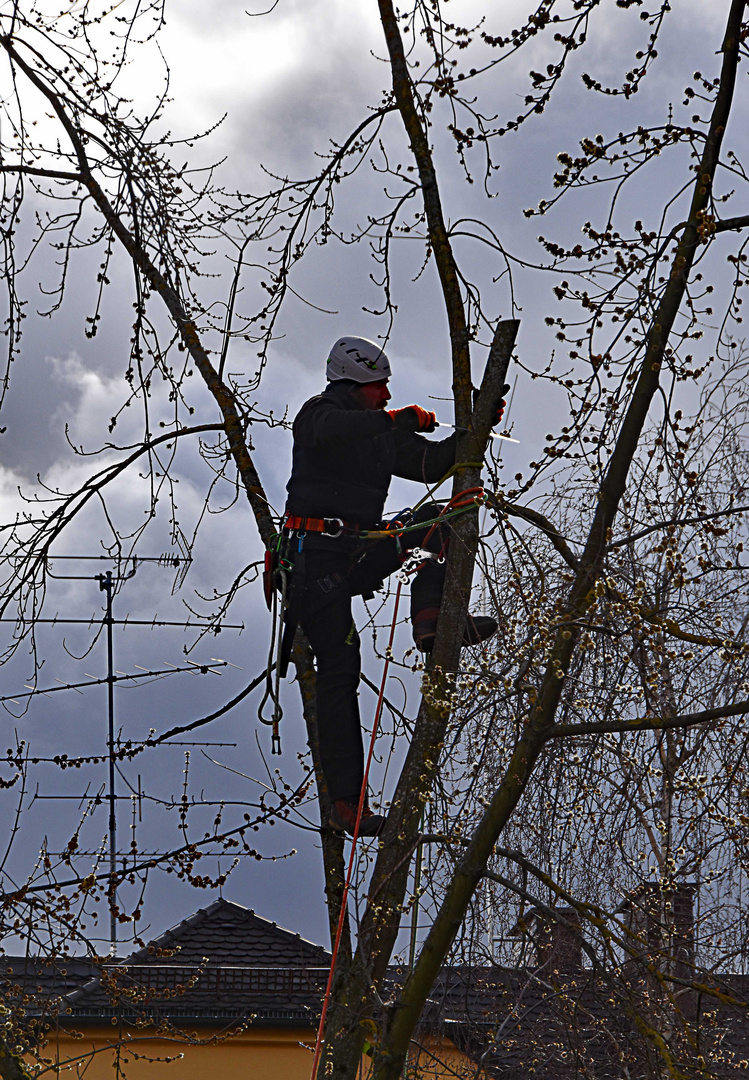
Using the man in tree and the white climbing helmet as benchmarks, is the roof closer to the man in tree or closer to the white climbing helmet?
the man in tree

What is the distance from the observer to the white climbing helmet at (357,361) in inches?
222

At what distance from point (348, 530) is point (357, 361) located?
0.81 m

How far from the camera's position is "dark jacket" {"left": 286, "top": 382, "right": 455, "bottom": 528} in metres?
5.33

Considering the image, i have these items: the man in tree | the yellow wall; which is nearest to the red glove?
the man in tree

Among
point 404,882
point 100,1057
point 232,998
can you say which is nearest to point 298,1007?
point 232,998

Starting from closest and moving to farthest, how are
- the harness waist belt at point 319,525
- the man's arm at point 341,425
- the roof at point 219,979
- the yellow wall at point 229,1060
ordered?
1. the man's arm at point 341,425
2. the harness waist belt at point 319,525
3. the yellow wall at point 229,1060
4. the roof at point 219,979

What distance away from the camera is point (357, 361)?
565 centimetres

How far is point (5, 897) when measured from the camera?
5.79m

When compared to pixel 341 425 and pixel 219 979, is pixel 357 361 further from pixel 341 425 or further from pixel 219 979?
pixel 219 979

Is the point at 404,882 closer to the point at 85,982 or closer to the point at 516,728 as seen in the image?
the point at 516,728

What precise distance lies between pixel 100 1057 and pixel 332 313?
6.39m

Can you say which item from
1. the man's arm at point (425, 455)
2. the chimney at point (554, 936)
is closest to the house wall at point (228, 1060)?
the chimney at point (554, 936)

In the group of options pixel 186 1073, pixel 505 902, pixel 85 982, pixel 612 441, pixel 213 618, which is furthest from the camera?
pixel 85 982

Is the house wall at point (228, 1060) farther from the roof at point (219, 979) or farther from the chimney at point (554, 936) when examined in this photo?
the chimney at point (554, 936)
